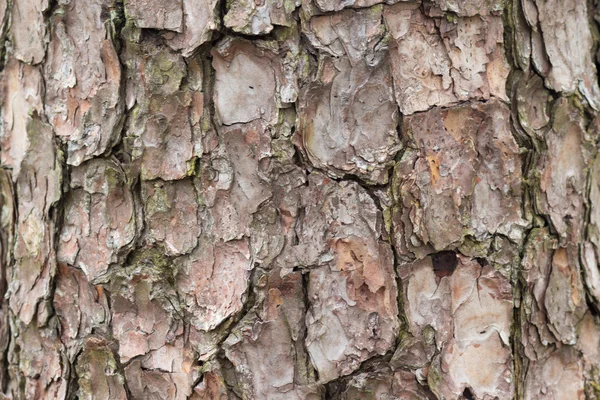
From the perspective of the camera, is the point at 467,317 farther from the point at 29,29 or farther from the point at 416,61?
the point at 29,29

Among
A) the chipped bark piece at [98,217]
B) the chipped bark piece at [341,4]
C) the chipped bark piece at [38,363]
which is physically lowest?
the chipped bark piece at [38,363]

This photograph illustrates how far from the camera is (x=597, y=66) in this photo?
155 centimetres

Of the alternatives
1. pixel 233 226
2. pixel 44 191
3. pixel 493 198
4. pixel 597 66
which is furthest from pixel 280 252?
pixel 597 66

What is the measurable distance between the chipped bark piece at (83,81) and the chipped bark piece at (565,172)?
90 cm

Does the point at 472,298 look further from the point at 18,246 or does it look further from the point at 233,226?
the point at 18,246

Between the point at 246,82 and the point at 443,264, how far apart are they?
54cm

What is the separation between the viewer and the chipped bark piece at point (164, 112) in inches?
54.1

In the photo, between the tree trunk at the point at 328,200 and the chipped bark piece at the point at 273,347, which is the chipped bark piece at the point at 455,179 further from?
the chipped bark piece at the point at 273,347

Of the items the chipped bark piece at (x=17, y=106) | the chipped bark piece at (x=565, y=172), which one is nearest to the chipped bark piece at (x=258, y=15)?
the chipped bark piece at (x=17, y=106)

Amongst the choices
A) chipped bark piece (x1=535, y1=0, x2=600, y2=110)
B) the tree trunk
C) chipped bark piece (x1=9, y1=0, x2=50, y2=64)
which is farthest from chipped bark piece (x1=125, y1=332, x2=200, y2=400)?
chipped bark piece (x1=535, y1=0, x2=600, y2=110)

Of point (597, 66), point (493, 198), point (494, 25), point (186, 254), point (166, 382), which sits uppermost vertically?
point (494, 25)

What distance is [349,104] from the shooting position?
53.2 inches

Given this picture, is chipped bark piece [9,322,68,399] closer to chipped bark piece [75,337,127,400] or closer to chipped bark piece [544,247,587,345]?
chipped bark piece [75,337,127,400]

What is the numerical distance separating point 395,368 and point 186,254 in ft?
1.57
